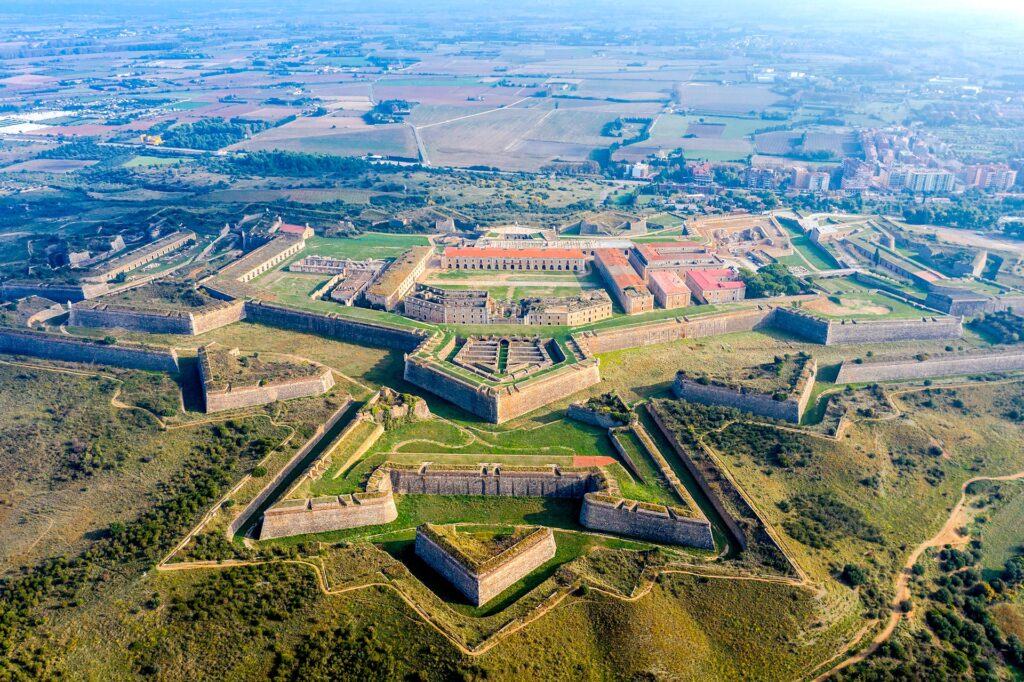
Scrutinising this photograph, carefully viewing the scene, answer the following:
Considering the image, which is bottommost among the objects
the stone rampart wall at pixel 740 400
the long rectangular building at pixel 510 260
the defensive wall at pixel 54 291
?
the defensive wall at pixel 54 291

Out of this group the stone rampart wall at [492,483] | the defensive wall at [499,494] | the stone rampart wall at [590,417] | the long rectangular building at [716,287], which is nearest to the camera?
the defensive wall at [499,494]

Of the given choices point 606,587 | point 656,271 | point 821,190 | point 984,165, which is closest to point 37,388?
point 606,587

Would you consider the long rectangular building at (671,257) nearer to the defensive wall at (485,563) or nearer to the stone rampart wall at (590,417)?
the stone rampart wall at (590,417)

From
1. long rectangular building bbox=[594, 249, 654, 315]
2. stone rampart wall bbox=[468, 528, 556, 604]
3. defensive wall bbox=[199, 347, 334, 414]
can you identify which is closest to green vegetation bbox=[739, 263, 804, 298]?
long rectangular building bbox=[594, 249, 654, 315]

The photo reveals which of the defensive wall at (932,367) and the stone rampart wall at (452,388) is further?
the defensive wall at (932,367)

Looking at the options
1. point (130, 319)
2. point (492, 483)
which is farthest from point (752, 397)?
point (130, 319)

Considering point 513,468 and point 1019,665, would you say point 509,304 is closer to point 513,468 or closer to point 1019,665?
point 513,468

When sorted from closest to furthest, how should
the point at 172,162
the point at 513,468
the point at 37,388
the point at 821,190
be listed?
the point at 513,468
the point at 37,388
the point at 821,190
the point at 172,162

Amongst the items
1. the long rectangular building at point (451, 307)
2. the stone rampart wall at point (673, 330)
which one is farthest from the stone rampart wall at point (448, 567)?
the long rectangular building at point (451, 307)
